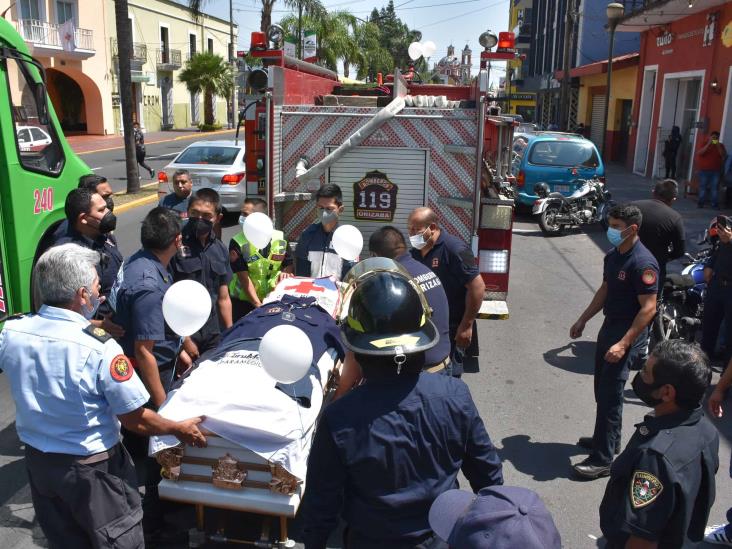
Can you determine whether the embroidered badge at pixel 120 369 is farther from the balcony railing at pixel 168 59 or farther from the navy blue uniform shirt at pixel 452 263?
the balcony railing at pixel 168 59

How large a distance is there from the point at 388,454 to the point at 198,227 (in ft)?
11.2

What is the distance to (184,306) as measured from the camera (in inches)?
144

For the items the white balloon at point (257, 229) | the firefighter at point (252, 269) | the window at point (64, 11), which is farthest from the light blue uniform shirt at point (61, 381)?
the window at point (64, 11)

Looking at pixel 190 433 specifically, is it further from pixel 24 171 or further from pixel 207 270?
pixel 24 171

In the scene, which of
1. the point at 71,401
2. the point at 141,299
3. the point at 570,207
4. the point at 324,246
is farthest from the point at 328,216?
the point at 570,207

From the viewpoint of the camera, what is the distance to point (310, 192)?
6691mm

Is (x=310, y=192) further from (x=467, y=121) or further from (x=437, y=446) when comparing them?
(x=437, y=446)

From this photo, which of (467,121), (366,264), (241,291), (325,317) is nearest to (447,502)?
(366,264)

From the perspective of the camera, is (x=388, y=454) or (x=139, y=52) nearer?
(x=388, y=454)

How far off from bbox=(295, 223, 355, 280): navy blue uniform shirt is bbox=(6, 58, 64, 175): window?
8.89ft

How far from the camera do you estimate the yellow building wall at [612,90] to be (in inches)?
1072

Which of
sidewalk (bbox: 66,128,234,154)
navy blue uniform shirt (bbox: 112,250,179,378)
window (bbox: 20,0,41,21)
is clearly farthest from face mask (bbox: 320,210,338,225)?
window (bbox: 20,0,41,21)

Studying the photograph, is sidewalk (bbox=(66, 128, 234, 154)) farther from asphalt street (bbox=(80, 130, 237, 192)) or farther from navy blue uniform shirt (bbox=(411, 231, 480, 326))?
navy blue uniform shirt (bbox=(411, 231, 480, 326))

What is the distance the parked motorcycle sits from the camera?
13.7 meters
